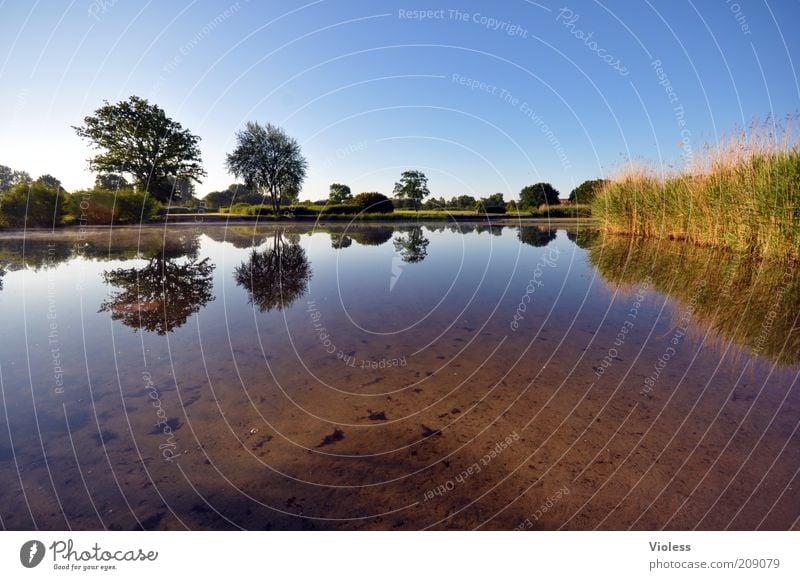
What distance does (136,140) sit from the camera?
3978 cm

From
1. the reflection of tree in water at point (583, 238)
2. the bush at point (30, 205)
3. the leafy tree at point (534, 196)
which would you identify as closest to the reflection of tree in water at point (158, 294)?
the reflection of tree in water at point (583, 238)

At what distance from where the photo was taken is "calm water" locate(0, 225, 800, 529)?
7.78 feet

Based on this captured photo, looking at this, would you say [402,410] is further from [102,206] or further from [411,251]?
[102,206]

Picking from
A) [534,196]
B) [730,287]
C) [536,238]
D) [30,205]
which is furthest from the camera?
[534,196]

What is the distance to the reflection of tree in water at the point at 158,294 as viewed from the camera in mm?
6300

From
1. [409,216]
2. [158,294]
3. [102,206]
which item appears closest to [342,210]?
[409,216]

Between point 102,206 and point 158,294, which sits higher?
point 102,206

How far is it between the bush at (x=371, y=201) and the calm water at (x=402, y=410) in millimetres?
36398

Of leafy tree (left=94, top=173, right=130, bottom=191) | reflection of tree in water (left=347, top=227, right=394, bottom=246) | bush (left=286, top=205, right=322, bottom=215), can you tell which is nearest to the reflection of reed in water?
reflection of tree in water (left=347, top=227, right=394, bottom=246)

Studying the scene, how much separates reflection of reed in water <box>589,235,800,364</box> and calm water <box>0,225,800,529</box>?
7 cm

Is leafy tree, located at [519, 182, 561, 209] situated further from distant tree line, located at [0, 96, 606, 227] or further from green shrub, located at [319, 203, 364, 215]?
green shrub, located at [319, 203, 364, 215]

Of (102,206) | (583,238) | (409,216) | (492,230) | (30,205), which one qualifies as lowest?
(583,238)

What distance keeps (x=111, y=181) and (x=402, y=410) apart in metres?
57.6

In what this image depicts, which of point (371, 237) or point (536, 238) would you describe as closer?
point (536, 238)
